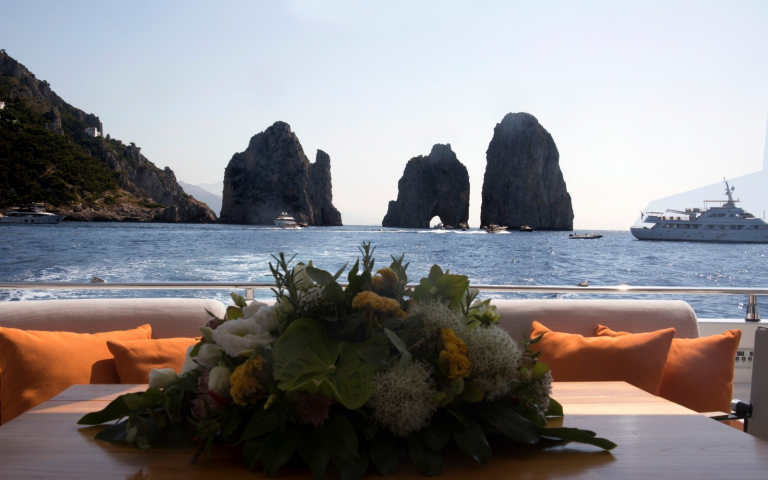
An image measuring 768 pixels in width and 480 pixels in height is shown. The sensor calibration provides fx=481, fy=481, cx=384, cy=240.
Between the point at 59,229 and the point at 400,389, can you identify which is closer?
the point at 400,389

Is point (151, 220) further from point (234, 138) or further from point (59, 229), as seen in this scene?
point (234, 138)

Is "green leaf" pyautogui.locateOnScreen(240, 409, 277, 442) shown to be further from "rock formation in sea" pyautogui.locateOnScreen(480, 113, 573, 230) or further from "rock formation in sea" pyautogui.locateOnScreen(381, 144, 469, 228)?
"rock formation in sea" pyautogui.locateOnScreen(381, 144, 469, 228)

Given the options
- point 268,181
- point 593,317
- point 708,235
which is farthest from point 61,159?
point 708,235

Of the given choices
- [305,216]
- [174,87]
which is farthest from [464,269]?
[305,216]

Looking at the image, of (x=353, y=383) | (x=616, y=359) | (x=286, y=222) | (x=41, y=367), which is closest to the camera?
(x=353, y=383)

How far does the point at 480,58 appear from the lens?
34.7 feet

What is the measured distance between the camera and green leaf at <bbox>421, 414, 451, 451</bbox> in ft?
1.73

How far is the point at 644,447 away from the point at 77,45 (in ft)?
43.1

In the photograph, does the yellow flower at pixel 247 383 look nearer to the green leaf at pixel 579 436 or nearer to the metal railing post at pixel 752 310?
the green leaf at pixel 579 436

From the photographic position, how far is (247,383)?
0.51m

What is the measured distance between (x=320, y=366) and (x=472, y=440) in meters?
0.19

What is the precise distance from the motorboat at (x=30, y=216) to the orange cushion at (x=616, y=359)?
30.1 meters

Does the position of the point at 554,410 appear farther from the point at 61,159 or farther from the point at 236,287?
the point at 61,159

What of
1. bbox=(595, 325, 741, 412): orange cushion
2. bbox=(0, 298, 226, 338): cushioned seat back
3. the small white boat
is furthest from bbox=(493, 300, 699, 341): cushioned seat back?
the small white boat
